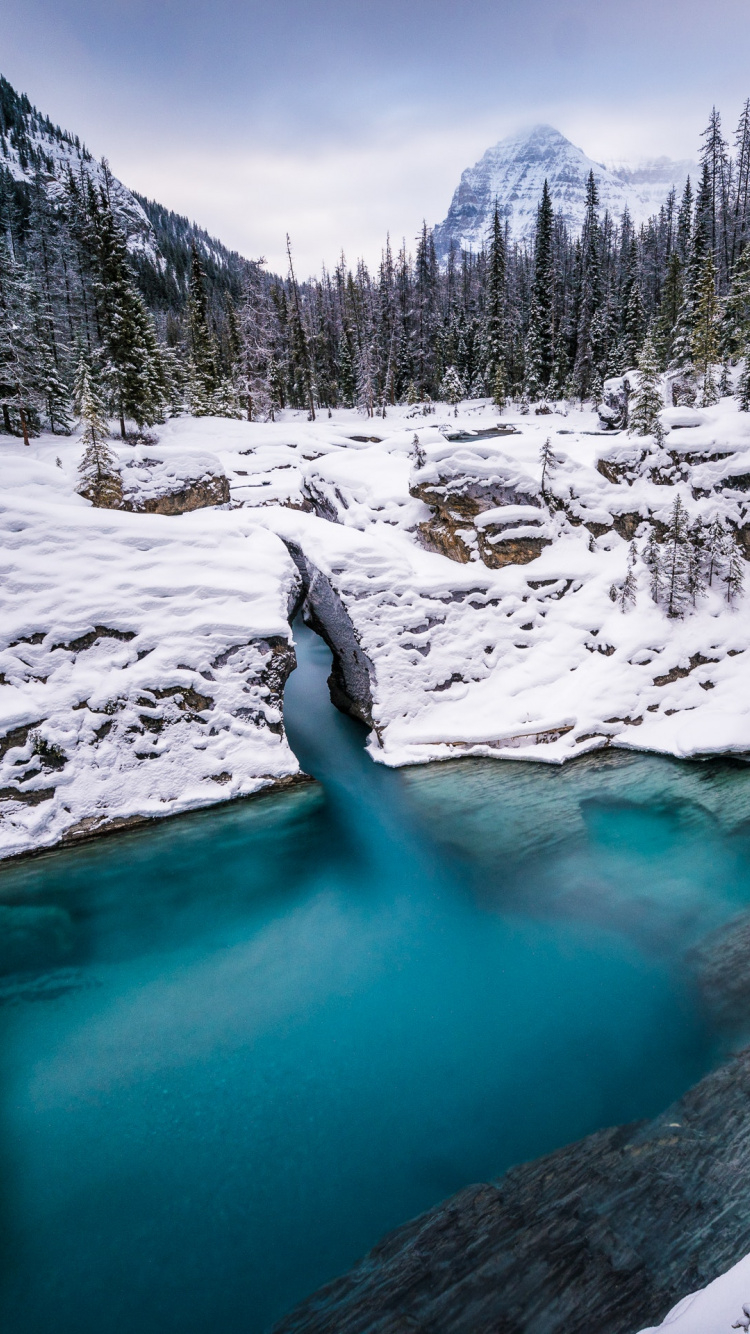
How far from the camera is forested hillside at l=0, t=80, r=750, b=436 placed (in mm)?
30797

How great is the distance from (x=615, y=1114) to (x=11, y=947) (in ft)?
28.7

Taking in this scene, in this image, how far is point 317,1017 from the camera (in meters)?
7.79

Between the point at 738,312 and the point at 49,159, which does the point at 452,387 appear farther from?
the point at 49,159

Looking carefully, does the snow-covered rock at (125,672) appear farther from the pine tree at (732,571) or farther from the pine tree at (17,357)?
the pine tree at (17,357)

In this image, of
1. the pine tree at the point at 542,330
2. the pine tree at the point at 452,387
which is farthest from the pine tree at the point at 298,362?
the pine tree at the point at 542,330

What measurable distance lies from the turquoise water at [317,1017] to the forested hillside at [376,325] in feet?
62.6

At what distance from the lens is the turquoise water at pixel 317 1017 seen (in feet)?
18.1

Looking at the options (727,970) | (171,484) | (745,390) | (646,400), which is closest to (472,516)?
(646,400)

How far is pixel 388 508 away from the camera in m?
17.4

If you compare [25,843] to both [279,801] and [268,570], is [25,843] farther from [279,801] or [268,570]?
[268,570]

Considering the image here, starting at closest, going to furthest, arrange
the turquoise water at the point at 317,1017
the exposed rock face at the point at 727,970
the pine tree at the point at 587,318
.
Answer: the turquoise water at the point at 317,1017 → the exposed rock face at the point at 727,970 → the pine tree at the point at 587,318

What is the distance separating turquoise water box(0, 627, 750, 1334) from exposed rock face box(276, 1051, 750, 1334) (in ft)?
0.91

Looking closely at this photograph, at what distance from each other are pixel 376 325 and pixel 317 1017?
64705 mm

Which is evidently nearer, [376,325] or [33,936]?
[33,936]
